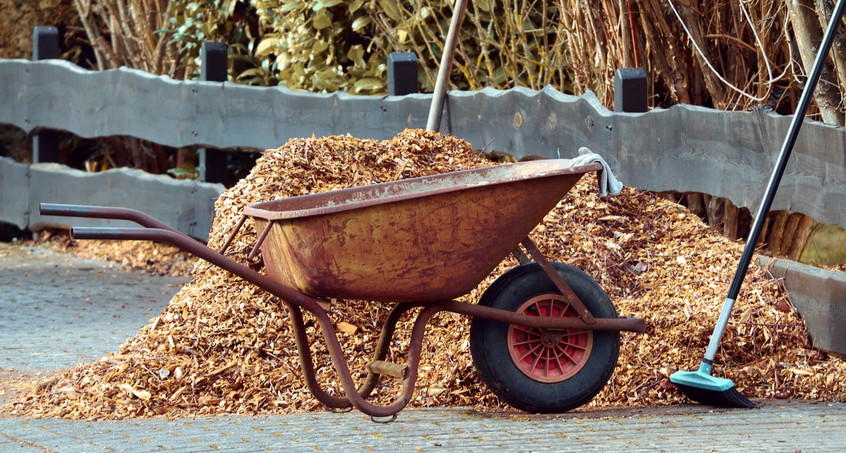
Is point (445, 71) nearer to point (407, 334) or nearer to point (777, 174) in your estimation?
point (407, 334)

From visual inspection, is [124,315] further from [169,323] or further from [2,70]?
[2,70]

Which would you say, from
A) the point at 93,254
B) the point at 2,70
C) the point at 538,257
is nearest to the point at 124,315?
the point at 93,254

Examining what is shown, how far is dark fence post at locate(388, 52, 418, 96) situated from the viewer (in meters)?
6.99

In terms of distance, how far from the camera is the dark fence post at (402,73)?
6.99 meters

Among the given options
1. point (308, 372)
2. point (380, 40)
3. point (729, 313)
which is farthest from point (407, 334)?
point (380, 40)

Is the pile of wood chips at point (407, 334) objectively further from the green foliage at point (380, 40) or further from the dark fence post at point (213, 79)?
the dark fence post at point (213, 79)

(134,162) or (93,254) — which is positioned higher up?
(134,162)

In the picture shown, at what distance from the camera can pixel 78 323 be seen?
6262 mm

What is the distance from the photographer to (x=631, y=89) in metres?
5.70

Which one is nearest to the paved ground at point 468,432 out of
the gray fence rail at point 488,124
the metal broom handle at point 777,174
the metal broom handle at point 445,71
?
the metal broom handle at point 777,174

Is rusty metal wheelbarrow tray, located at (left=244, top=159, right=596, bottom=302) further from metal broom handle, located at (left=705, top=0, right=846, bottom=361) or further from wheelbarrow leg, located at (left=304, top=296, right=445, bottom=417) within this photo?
metal broom handle, located at (left=705, top=0, right=846, bottom=361)

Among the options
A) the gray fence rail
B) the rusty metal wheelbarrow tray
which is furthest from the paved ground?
the gray fence rail

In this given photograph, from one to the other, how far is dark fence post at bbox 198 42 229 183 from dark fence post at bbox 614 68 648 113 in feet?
10.8

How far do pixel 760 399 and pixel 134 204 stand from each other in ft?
17.5
